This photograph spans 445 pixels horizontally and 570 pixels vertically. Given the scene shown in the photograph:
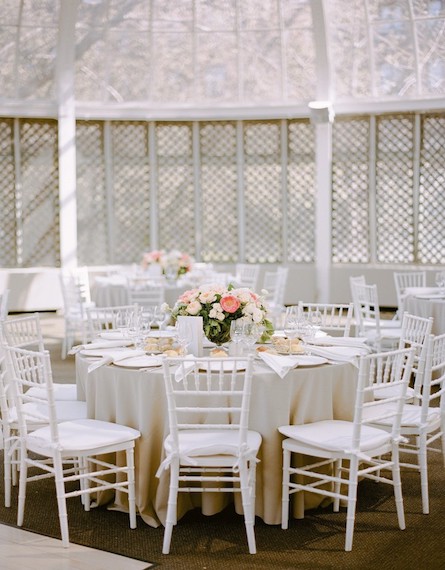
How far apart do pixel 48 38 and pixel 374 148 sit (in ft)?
14.0

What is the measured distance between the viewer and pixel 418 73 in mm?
9914

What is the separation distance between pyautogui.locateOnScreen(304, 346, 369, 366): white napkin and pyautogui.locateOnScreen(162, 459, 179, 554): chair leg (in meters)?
0.92

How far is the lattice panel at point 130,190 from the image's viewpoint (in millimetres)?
10625

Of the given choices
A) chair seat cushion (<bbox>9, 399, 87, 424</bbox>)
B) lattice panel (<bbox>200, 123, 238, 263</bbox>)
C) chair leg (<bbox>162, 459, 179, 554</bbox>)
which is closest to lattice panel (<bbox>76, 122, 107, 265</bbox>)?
lattice panel (<bbox>200, 123, 238, 263</bbox>)

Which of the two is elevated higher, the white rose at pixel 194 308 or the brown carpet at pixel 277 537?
the white rose at pixel 194 308

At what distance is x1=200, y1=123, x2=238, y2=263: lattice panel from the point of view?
1070 cm

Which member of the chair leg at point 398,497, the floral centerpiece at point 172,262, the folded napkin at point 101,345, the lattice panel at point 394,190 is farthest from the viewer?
the lattice panel at point 394,190

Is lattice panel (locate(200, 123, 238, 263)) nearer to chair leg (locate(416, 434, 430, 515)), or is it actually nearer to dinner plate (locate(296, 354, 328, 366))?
dinner plate (locate(296, 354, 328, 366))

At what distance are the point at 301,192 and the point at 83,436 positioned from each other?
7682 millimetres

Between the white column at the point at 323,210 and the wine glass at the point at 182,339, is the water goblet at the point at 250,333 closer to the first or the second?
the wine glass at the point at 182,339

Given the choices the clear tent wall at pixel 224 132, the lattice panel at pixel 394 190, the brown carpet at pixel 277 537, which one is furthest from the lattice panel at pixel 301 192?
the brown carpet at pixel 277 537

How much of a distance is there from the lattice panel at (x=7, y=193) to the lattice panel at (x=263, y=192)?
3016mm

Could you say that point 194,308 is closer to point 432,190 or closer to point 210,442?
point 210,442

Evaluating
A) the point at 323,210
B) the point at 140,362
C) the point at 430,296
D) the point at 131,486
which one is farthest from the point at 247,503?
the point at 323,210
